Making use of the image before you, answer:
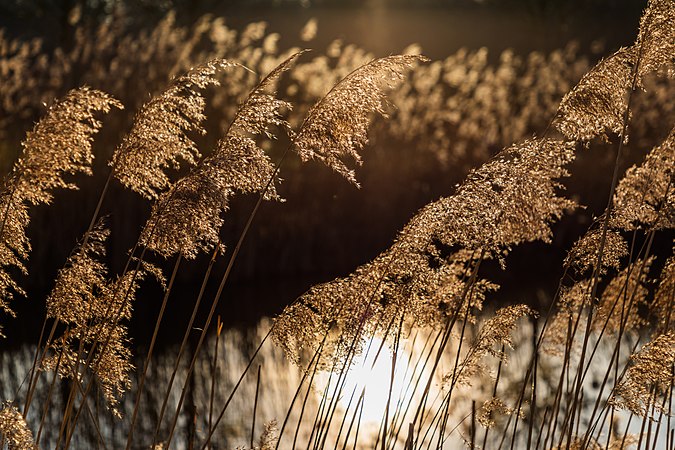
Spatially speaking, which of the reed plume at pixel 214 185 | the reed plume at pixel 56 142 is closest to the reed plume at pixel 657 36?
the reed plume at pixel 214 185

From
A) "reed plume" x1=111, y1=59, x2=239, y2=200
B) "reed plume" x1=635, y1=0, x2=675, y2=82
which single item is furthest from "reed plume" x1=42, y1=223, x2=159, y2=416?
"reed plume" x1=635, y1=0, x2=675, y2=82

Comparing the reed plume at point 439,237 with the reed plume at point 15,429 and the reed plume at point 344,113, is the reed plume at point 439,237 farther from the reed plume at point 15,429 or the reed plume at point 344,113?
the reed plume at point 15,429

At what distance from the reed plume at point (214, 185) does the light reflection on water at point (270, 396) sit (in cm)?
242

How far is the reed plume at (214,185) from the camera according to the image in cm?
258

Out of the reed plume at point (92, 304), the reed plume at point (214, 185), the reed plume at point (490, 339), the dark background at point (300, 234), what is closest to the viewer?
the reed plume at point (214, 185)

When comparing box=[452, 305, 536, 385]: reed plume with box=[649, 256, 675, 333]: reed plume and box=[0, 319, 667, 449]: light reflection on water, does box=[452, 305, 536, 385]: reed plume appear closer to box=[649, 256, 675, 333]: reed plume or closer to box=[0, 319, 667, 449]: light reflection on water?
box=[649, 256, 675, 333]: reed plume

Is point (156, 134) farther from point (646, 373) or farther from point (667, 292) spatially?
point (667, 292)

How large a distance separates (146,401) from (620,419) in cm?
270

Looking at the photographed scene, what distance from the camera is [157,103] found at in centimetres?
266

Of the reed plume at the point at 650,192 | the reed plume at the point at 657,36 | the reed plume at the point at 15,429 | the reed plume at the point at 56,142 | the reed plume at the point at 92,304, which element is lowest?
the reed plume at the point at 15,429

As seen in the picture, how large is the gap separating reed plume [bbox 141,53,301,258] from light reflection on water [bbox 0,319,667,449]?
2.42m

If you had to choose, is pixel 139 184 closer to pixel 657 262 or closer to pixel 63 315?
pixel 63 315

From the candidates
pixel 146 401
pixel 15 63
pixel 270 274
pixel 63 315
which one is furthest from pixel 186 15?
pixel 63 315

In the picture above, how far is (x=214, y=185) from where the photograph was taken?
258cm
